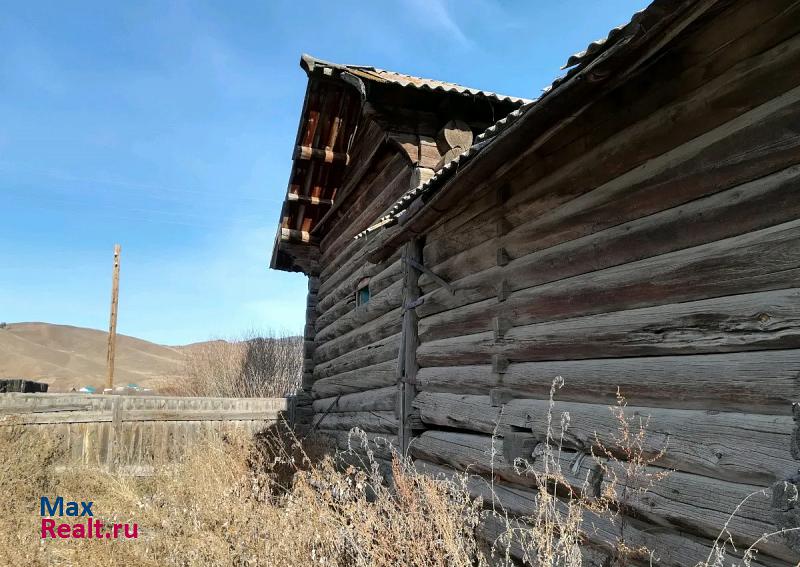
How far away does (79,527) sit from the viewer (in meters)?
5.40

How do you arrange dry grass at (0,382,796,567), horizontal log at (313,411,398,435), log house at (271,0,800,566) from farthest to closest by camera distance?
horizontal log at (313,411,398,435) → dry grass at (0,382,796,567) → log house at (271,0,800,566)

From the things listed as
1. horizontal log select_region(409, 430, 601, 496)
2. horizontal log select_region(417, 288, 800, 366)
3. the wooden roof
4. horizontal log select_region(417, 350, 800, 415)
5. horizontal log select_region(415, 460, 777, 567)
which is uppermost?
the wooden roof

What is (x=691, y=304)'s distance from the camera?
270 cm

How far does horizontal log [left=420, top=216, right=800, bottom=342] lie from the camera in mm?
2332

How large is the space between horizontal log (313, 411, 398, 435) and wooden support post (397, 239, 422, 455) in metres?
0.56

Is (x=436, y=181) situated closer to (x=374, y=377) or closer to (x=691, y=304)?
(x=691, y=304)

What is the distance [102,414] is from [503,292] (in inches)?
352

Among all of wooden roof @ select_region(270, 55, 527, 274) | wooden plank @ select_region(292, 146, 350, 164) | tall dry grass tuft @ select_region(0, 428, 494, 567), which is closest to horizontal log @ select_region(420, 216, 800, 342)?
tall dry grass tuft @ select_region(0, 428, 494, 567)

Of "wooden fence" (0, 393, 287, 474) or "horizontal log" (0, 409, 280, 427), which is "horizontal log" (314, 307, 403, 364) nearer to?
"horizontal log" (0, 409, 280, 427)

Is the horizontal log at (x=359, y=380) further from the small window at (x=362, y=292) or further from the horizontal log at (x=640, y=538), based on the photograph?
the horizontal log at (x=640, y=538)

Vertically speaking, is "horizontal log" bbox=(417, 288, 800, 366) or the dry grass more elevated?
"horizontal log" bbox=(417, 288, 800, 366)

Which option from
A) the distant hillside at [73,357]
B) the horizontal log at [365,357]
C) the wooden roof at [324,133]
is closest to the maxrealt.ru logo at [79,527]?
the horizontal log at [365,357]

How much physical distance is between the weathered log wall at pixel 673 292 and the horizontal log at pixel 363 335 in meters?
2.50

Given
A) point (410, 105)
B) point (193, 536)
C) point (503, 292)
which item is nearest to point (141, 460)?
point (193, 536)
